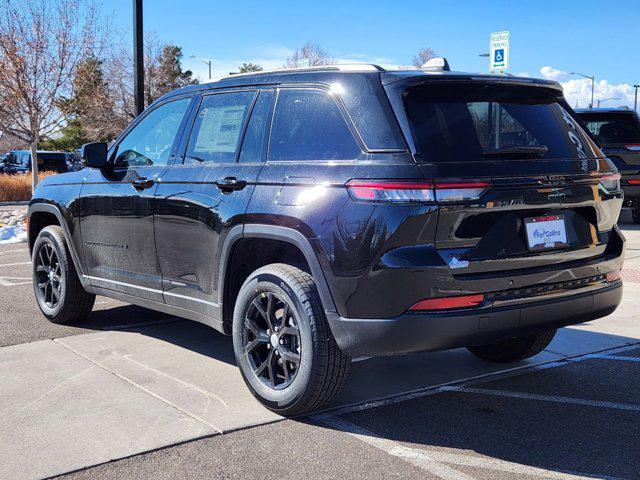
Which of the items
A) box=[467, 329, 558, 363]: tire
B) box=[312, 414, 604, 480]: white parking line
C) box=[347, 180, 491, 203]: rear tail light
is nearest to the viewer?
box=[312, 414, 604, 480]: white parking line

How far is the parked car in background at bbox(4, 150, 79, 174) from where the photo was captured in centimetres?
3678

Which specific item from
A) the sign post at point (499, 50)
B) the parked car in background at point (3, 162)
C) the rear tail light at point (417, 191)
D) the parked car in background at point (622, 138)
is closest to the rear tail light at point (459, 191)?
the rear tail light at point (417, 191)

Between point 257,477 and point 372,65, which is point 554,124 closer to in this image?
point 372,65

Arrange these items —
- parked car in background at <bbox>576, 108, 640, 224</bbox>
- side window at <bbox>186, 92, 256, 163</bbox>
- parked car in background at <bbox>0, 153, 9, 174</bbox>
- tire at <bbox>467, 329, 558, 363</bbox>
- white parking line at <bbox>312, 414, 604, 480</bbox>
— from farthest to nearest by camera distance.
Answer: parked car in background at <bbox>0, 153, 9, 174</bbox> < parked car in background at <bbox>576, 108, 640, 224</bbox> < tire at <bbox>467, 329, 558, 363</bbox> < side window at <bbox>186, 92, 256, 163</bbox> < white parking line at <bbox>312, 414, 604, 480</bbox>

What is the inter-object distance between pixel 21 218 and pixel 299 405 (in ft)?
43.6

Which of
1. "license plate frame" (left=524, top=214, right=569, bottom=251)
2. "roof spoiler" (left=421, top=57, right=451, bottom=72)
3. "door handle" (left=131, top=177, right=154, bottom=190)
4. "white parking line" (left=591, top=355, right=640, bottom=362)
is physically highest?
"roof spoiler" (left=421, top=57, right=451, bottom=72)

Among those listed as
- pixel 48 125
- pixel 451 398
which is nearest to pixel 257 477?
pixel 451 398

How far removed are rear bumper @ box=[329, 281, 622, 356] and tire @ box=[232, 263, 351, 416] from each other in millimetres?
162

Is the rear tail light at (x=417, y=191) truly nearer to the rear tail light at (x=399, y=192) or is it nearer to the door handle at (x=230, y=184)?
the rear tail light at (x=399, y=192)

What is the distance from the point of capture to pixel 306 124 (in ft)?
13.1

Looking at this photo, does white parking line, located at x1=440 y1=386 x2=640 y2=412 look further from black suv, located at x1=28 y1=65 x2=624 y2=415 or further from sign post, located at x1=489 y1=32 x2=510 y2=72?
sign post, located at x1=489 y1=32 x2=510 y2=72

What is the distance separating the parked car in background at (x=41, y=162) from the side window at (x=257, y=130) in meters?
35.0

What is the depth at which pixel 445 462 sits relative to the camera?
11.1ft

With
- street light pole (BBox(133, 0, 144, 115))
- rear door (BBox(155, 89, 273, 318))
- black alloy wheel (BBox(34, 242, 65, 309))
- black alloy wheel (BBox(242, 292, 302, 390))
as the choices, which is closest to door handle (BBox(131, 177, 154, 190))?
rear door (BBox(155, 89, 273, 318))
